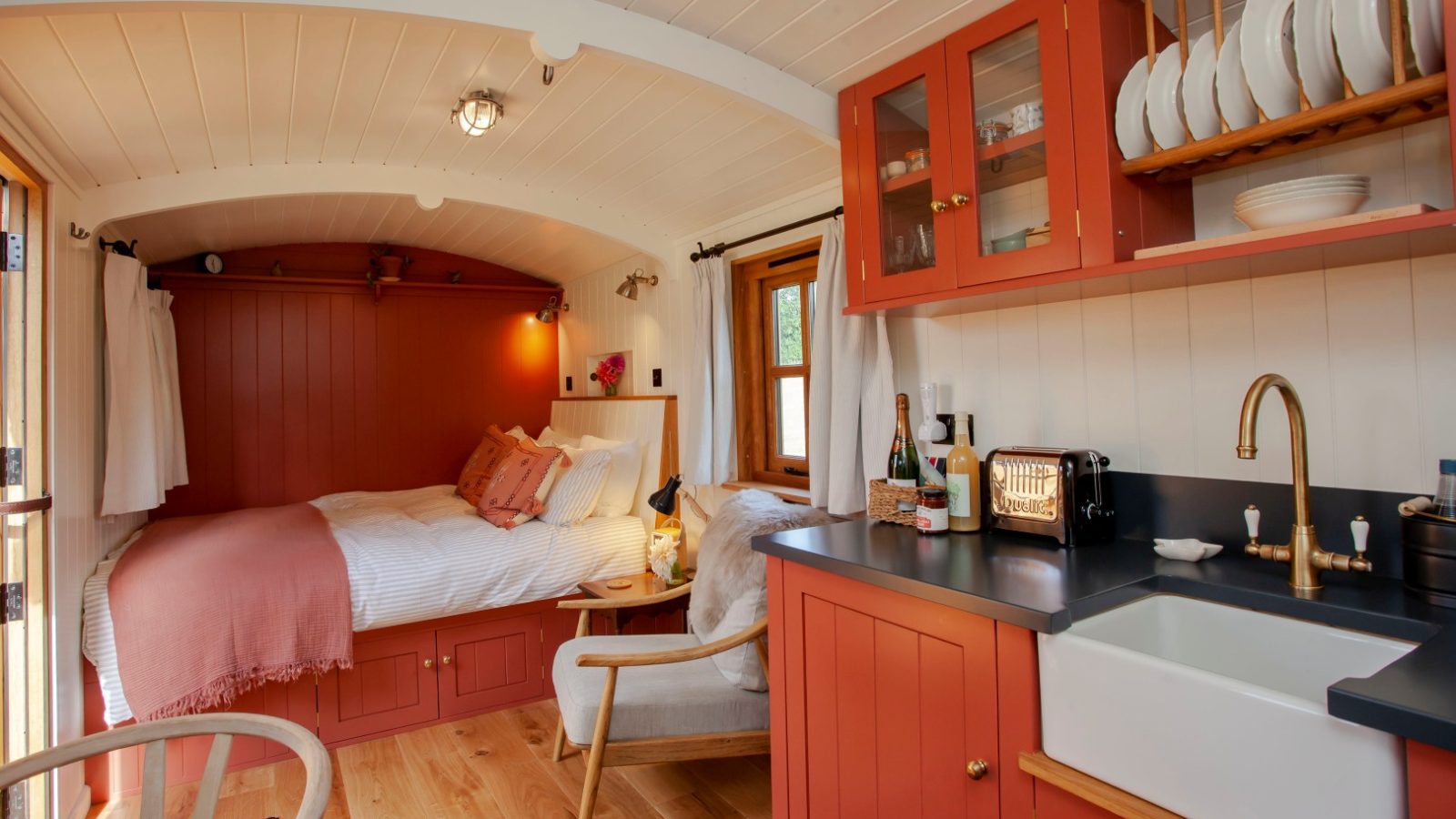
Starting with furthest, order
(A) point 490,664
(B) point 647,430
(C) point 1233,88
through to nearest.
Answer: (B) point 647,430, (A) point 490,664, (C) point 1233,88

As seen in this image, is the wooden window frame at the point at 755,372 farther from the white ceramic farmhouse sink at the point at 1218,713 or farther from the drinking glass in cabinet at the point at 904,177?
the white ceramic farmhouse sink at the point at 1218,713

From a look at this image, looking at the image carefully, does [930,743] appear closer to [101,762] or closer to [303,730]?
[303,730]

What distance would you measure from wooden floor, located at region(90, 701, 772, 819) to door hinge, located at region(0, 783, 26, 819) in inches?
15.3

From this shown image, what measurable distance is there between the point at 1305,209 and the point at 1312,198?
0.02 meters

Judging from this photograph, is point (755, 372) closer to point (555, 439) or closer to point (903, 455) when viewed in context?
point (903, 455)

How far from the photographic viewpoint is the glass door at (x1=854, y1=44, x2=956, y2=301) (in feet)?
5.74

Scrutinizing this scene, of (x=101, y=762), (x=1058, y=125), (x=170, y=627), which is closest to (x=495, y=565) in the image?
(x=170, y=627)

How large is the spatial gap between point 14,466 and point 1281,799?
2.92 m

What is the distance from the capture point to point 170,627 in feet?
8.02

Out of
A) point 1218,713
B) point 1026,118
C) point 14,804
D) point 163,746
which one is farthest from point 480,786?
point 1026,118

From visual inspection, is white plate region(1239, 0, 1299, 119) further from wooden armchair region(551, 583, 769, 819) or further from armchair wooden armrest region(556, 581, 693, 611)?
armchair wooden armrest region(556, 581, 693, 611)

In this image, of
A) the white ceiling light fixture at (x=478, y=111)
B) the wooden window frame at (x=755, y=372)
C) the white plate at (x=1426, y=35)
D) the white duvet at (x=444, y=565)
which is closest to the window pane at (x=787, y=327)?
the wooden window frame at (x=755, y=372)

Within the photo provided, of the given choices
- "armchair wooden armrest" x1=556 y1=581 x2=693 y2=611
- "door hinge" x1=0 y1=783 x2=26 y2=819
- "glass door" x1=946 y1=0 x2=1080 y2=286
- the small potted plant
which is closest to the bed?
the small potted plant

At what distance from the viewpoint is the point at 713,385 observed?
3139 millimetres
